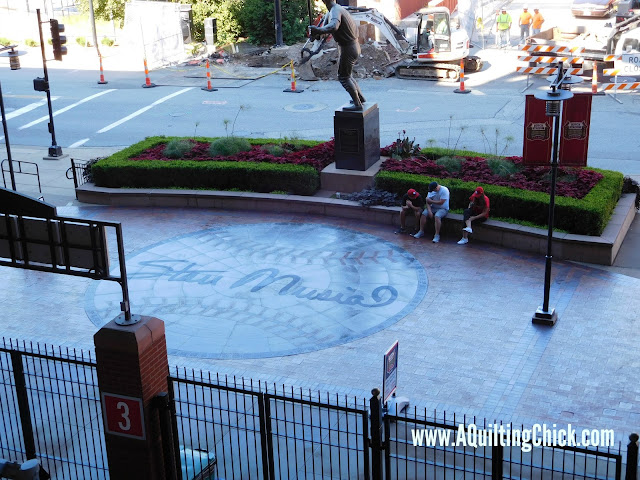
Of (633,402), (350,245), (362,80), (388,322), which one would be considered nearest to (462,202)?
(350,245)

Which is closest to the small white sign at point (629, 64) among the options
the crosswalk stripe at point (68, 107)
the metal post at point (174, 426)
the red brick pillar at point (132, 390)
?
the crosswalk stripe at point (68, 107)

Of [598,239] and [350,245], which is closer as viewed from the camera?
[598,239]

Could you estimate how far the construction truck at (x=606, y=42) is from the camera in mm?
29328

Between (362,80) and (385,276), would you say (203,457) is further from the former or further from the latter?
(362,80)

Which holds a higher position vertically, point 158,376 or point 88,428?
point 158,376

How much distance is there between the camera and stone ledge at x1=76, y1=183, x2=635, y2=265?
16328 millimetres

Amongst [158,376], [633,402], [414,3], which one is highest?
[414,3]

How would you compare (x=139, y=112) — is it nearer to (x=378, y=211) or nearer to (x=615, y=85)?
(x=378, y=211)

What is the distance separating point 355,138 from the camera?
19594 mm

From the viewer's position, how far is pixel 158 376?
956cm

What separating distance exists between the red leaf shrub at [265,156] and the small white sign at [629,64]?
39.2ft

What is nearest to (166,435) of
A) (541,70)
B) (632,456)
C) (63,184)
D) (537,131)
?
A: (632,456)

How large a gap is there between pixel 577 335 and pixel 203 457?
6545 mm

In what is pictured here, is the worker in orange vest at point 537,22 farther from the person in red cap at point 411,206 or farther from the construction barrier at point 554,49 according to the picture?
the person in red cap at point 411,206
